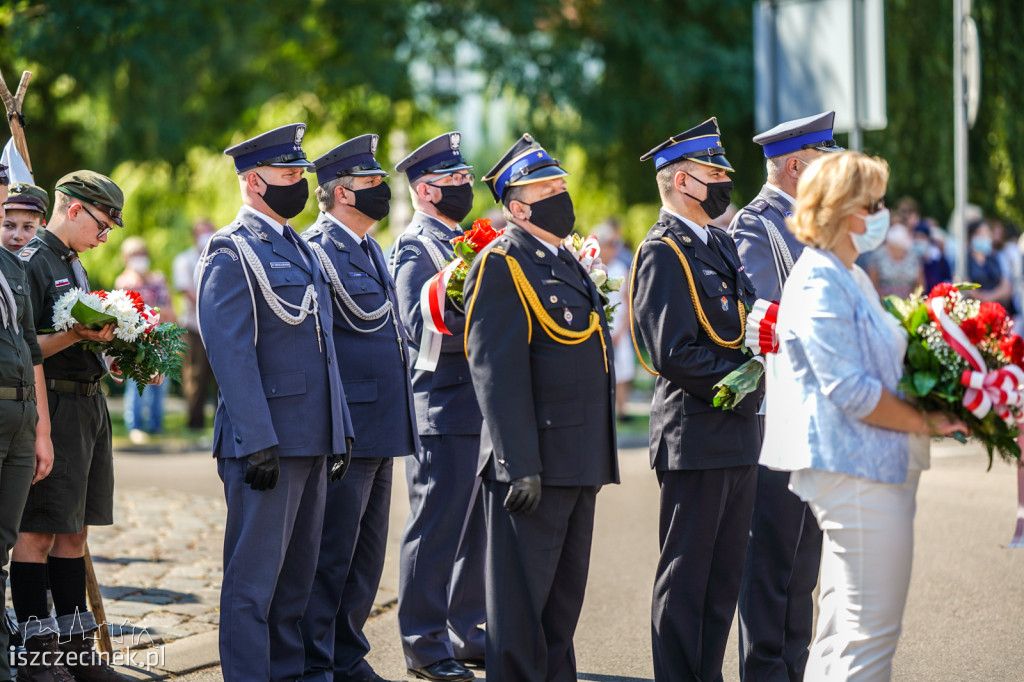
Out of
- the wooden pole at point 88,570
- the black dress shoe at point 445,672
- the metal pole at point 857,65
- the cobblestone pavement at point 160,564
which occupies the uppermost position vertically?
the metal pole at point 857,65

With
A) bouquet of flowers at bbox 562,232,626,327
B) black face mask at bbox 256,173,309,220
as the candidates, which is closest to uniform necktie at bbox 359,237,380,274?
black face mask at bbox 256,173,309,220

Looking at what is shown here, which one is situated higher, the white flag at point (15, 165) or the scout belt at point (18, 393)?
the white flag at point (15, 165)

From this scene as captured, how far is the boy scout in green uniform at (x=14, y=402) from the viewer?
4.86m

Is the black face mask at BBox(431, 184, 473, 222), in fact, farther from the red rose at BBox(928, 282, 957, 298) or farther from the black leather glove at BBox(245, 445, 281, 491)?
the red rose at BBox(928, 282, 957, 298)

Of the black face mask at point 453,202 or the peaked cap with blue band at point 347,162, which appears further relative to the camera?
the black face mask at point 453,202

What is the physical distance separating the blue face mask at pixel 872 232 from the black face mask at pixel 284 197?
7.70 feet

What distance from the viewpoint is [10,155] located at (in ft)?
20.0

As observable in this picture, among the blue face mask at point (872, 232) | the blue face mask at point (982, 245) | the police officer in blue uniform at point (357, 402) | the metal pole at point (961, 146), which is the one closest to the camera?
the blue face mask at point (872, 232)

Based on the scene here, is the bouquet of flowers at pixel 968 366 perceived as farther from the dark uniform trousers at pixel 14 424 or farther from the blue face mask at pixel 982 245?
the blue face mask at pixel 982 245

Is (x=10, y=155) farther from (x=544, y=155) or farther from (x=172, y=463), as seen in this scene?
(x=172, y=463)

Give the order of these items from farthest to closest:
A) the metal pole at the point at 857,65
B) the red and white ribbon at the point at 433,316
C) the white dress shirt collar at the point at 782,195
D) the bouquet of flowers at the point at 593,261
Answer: the metal pole at the point at 857,65 < the white dress shirt collar at the point at 782,195 < the red and white ribbon at the point at 433,316 < the bouquet of flowers at the point at 593,261

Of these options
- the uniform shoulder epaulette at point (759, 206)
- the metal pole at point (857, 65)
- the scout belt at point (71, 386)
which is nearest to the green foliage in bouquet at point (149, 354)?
the scout belt at point (71, 386)

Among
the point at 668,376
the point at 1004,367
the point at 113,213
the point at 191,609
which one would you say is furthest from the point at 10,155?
the point at 1004,367

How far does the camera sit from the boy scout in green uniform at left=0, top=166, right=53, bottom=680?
4863mm
